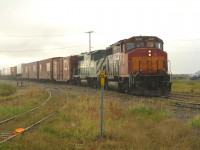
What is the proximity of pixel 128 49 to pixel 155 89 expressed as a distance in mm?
3039

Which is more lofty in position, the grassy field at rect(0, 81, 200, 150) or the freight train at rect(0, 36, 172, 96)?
the freight train at rect(0, 36, 172, 96)

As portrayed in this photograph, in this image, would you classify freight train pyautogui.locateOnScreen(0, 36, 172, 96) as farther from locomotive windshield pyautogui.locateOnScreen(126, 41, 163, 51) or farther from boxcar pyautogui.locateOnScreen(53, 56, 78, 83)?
boxcar pyautogui.locateOnScreen(53, 56, 78, 83)

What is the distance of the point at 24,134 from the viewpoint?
31.9 feet

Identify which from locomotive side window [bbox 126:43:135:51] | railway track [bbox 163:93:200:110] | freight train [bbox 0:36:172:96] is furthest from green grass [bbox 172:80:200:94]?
railway track [bbox 163:93:200:110]

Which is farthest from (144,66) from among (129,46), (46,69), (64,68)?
(46,69)

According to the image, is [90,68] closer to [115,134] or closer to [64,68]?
[64,68]

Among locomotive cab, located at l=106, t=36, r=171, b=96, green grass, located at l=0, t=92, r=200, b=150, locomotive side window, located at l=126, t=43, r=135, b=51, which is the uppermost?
locomotive side window, located at l=126, t=43, r=135, b=51

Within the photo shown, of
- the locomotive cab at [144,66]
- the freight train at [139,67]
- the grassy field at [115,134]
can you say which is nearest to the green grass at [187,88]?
the freight train at [139,67]

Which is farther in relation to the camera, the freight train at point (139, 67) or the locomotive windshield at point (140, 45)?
the locomotive windshield at point (140, 45)

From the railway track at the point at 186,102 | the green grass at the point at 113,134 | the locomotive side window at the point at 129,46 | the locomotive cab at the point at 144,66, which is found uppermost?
the locomotive side window at the point at 129,46

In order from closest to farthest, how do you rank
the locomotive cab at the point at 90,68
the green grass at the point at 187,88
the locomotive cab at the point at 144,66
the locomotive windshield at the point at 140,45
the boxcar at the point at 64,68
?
the locomotive cab at the point at 144,66 → the locomotive windshield at the point at 140,45 → the green grass at the point at 187,88 → the locomotive cab at the point at 90,68 → the boxcar at the point at 64,68

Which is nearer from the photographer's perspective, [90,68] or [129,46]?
[129,46]

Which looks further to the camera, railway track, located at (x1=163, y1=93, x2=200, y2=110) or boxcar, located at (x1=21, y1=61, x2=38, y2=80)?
boxcar, located at (x1=21, y1=61, x2=38, y2=80)

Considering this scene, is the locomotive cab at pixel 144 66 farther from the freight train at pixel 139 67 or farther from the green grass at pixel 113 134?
the green grass at pixel 113 134
